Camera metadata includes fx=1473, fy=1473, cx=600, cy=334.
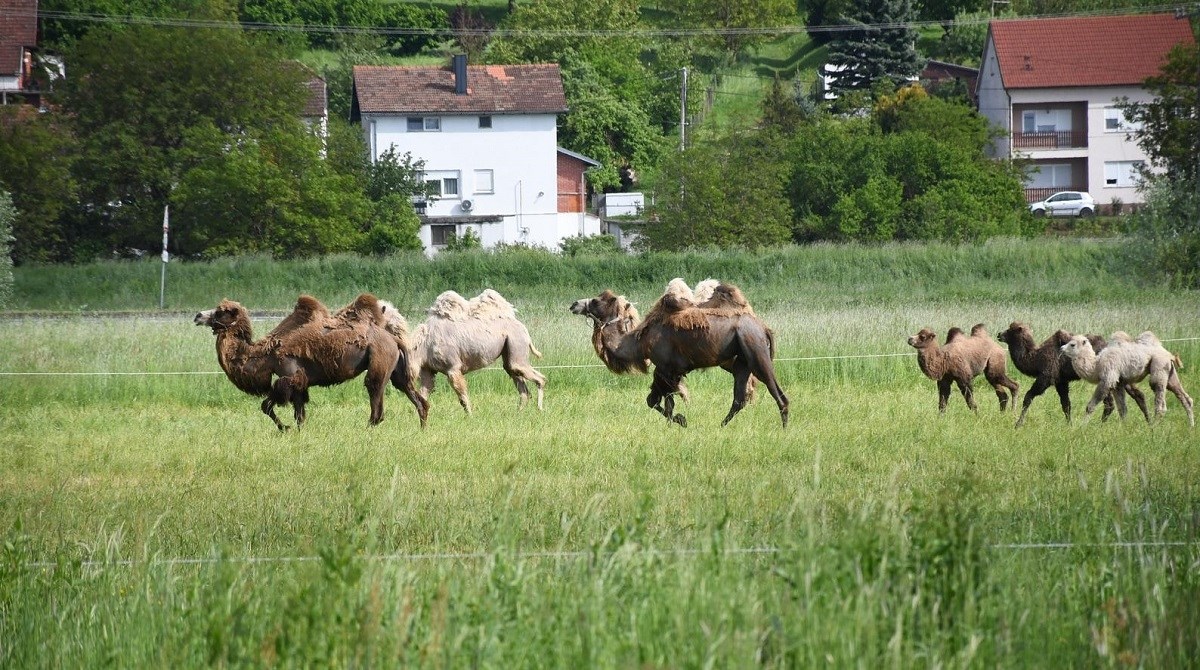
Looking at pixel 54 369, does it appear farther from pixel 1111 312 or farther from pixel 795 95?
pixel 795 95

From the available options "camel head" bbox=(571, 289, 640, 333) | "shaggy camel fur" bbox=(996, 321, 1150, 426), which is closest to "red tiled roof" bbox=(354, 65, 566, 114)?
"camel head" bbox=(571, 289, 640, 333)

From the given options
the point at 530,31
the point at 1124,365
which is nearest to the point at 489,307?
the point at 1124,365

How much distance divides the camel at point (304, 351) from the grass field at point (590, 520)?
0.51m

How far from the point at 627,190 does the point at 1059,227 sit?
81.6 feet

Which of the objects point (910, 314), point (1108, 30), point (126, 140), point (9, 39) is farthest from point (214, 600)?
point (1108, 30)

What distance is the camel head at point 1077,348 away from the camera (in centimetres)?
1555

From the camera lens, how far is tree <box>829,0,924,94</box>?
78.9m

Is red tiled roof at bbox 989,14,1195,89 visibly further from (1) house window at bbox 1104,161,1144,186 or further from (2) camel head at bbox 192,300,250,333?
(2) camel head at bbox 192,300,250,333

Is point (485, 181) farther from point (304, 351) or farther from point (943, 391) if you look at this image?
point (304, 351)

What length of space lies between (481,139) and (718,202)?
771 inches

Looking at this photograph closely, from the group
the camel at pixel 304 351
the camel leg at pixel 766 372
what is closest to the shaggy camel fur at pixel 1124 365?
the camel leg at pixel 766 372

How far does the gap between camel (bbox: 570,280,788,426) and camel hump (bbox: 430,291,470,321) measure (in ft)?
9.07

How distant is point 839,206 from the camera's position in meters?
57.5

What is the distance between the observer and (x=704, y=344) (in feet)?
51.8
